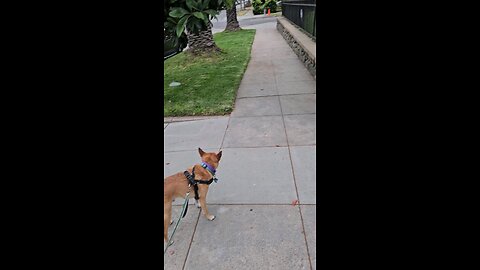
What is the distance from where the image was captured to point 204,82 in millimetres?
8086

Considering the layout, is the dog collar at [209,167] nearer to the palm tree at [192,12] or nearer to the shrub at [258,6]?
the palm tree at [192,12]

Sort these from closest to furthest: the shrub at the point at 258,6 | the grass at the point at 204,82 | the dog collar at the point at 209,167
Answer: the dog collar at the point at 209,167 → the grass at the point at 204,82 → the shrub at the point at 258,6

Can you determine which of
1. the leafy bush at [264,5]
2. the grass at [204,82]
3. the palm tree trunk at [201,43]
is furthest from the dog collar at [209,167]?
the leafy bush at [264,5]

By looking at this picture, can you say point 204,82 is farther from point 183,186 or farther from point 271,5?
point 271,5

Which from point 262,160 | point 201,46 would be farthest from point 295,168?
Answer: point 201,46

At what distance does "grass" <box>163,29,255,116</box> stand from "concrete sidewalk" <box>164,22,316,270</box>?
0.35 m

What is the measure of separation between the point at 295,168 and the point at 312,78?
457 cm

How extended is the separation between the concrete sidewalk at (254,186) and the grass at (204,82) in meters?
0.35

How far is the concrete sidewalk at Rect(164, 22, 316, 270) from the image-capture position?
2.46 meters

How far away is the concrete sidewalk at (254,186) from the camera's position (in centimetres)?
246

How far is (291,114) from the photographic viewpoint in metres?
5.62

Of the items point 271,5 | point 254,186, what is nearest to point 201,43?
point 254,186
